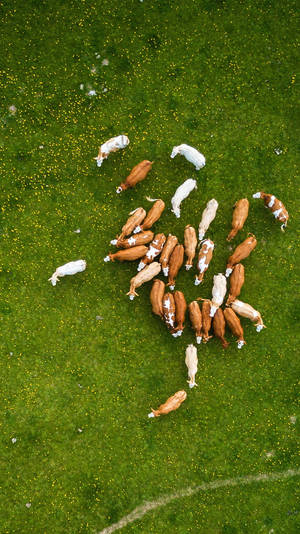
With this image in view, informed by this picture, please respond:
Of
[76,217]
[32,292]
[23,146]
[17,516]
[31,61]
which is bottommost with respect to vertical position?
[17,516]

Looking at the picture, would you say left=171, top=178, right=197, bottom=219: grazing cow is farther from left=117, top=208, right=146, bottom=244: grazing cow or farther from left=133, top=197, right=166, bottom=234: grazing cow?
left=117, top=208, right=146, bottom=244: grazing cow

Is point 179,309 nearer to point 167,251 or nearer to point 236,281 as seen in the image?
point 167,251

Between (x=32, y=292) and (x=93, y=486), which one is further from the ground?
(x=32, y=292)

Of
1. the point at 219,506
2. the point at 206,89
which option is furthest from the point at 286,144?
the point at 219,506

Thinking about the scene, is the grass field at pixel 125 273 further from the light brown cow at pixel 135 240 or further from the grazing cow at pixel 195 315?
the light brown cow at pixel 135 240

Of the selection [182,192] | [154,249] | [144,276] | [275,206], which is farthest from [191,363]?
[275,206]

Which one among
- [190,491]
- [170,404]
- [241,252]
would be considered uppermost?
[241,252]

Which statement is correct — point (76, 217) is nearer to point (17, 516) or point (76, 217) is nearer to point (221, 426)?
point (221, 426)
